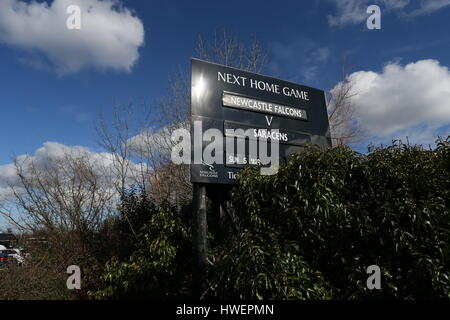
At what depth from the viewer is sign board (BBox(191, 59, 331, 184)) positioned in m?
4.99

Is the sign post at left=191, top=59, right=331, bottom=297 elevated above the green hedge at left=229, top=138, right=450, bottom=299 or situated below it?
above

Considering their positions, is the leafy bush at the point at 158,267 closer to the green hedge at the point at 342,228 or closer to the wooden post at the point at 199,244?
the wooden post at the point at 199,244

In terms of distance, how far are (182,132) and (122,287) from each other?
6.87 meters

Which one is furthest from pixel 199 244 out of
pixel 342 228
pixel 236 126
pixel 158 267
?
pixel 342 228

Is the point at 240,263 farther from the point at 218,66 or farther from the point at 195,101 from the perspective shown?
the point at 218,66

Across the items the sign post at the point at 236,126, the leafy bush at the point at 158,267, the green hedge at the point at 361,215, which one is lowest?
the leafy bush at the point at 158,267

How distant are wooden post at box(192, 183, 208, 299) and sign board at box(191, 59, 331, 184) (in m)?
0.27

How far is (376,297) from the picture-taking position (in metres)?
3.45

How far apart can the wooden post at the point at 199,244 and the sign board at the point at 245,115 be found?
0.27 meters

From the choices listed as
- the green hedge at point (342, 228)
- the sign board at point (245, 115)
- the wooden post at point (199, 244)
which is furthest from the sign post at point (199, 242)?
the sign board at point (245, 115)

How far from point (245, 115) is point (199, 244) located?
229 cm

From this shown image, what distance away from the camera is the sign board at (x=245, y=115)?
4.99 m

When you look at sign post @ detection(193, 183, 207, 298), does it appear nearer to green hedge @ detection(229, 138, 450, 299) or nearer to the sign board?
the sign board

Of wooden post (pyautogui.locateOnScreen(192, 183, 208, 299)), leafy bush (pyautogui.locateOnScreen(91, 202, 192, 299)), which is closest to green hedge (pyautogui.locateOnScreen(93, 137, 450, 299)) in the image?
wooden post (pyautogui.locateOnScreen(192, 183, 208, 299))
